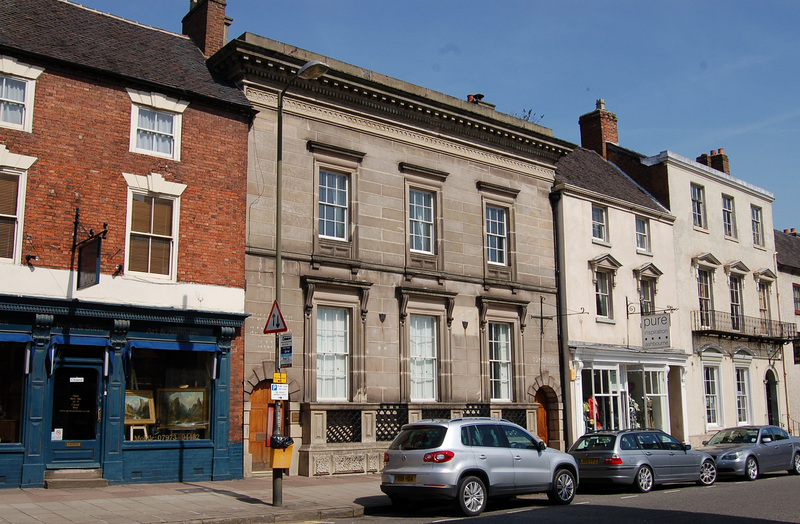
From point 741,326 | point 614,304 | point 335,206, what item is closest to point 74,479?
point 335,206

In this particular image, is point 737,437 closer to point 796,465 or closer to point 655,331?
point 796,465

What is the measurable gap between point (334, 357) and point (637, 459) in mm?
7905

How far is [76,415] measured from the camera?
16.1 metres

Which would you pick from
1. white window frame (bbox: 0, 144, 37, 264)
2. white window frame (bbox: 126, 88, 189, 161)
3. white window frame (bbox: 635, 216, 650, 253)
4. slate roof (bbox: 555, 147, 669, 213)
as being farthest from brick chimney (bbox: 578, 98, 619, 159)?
white window frame (bbox: 0, 144, 37, 264)

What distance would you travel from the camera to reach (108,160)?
672 inches

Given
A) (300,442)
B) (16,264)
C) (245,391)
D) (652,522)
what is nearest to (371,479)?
(300,442)

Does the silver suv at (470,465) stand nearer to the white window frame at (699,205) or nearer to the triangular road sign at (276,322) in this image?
the triangular road sign at (276,322)

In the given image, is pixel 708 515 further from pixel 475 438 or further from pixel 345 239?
pixel 345 239

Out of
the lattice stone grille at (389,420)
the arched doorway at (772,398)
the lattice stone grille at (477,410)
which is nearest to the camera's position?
the lattice stone grille at (389,420)

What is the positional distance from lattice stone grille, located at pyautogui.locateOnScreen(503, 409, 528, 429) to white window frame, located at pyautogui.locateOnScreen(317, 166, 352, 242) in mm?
7494

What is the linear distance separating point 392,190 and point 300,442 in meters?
7.48

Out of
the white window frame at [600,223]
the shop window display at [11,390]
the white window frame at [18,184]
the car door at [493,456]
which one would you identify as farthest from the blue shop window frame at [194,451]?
the white window frame at [600,223]

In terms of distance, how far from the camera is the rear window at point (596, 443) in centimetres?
A: 1780

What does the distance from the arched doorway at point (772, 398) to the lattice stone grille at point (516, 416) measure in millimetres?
16082
